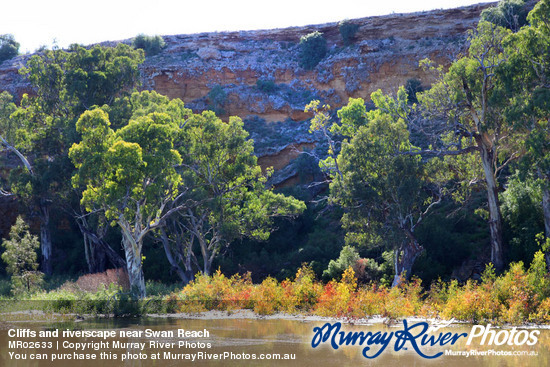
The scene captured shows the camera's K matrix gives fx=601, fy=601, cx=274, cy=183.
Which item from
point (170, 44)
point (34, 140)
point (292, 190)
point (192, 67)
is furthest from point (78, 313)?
→ point (170, 44)

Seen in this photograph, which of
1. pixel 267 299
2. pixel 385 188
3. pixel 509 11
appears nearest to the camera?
pixel 267 299

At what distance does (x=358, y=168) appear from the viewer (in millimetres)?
27000

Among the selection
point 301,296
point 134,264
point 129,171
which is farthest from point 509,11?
point 134,264

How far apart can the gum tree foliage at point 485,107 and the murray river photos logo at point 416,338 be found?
10690mm

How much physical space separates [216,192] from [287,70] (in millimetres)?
26107

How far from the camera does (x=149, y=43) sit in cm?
5900

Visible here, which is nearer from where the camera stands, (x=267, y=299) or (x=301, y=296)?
(x=267, y=299)

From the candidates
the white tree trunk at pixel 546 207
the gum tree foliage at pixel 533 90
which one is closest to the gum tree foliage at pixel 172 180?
the white tree trunk at pixel 546 207

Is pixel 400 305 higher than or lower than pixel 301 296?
higher

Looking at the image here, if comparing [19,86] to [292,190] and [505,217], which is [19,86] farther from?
[505,217]

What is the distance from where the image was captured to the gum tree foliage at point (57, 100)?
34594mm

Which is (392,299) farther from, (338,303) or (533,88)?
(533,88)

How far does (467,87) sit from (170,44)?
40952 mm

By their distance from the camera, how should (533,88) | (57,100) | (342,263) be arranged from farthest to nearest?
(57,100) < (342,263) < (533,88)
